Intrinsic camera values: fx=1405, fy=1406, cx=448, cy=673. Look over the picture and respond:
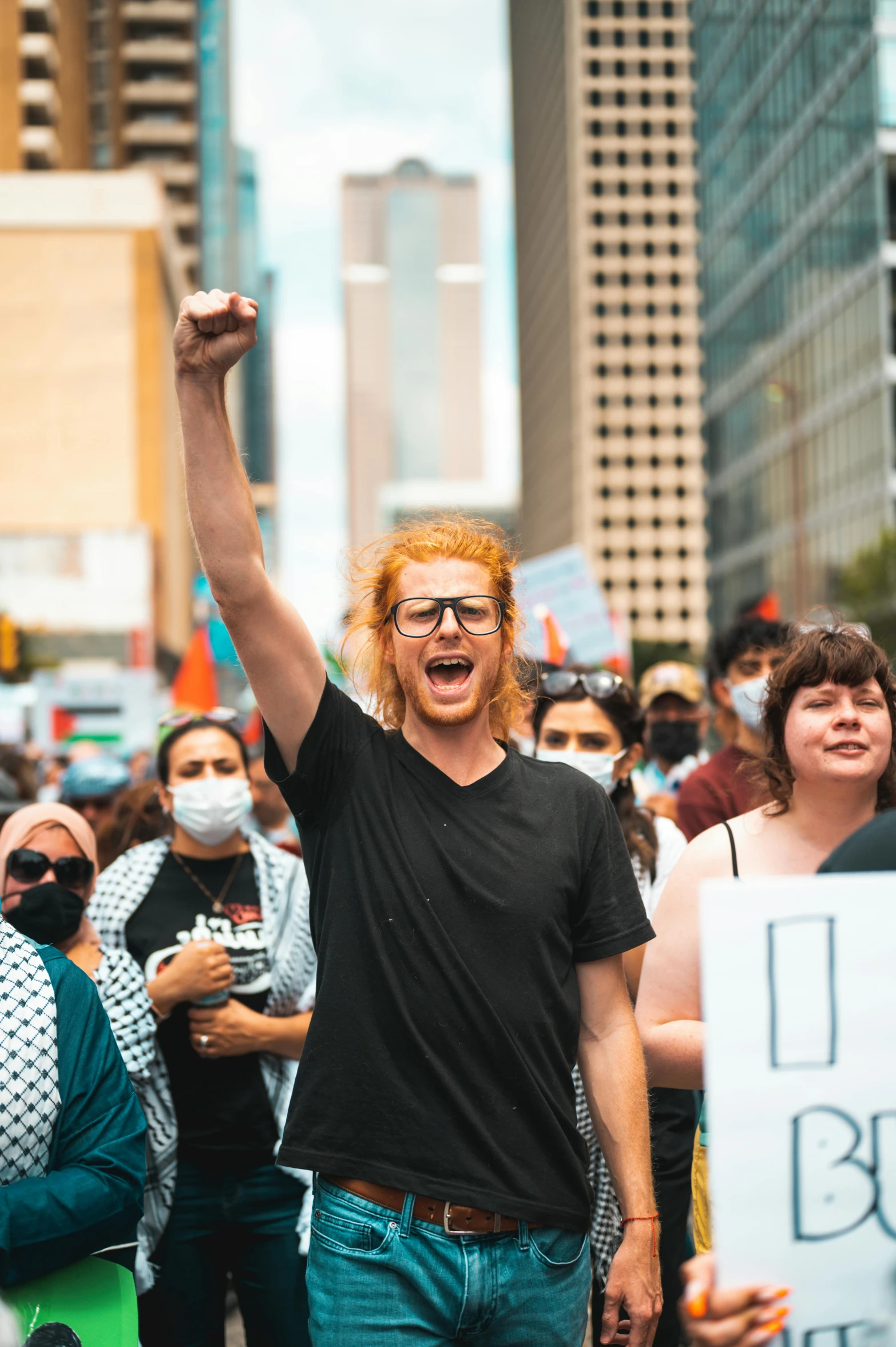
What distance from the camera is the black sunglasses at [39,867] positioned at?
363cm

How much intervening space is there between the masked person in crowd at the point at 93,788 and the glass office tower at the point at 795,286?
1120 inches

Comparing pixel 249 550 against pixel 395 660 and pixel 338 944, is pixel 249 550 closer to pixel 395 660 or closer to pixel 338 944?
pixel 395 660

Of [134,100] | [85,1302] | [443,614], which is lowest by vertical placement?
[85,1302]

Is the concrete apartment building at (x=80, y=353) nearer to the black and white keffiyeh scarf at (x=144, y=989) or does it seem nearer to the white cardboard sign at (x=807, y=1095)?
the black and white keffiyeh scarf at (x=144, y=989)

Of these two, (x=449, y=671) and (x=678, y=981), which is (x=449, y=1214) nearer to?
(x=678, y=981)

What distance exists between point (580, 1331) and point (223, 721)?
2.41 m

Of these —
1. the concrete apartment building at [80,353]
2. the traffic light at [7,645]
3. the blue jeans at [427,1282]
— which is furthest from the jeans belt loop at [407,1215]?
the concrete apartment building at [80,353]

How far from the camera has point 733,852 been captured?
286cm

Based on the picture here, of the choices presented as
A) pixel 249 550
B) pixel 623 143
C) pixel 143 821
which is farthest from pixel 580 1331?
pixel 623 143

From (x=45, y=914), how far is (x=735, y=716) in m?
3.17

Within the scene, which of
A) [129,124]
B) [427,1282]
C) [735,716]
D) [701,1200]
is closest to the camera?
[427,1282]

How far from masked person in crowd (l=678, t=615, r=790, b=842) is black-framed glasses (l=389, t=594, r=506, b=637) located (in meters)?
1.45

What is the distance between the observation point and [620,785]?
4.44 meters

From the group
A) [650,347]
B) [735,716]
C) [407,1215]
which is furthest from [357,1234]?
[650,347]
